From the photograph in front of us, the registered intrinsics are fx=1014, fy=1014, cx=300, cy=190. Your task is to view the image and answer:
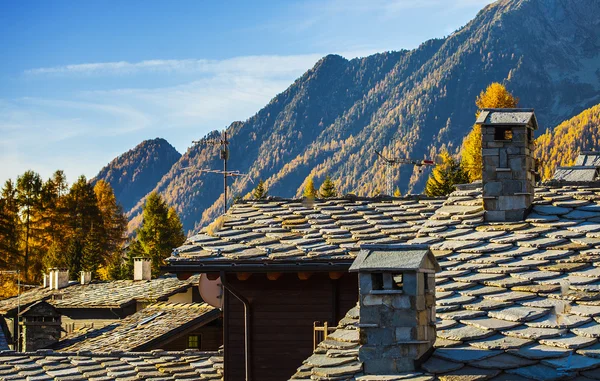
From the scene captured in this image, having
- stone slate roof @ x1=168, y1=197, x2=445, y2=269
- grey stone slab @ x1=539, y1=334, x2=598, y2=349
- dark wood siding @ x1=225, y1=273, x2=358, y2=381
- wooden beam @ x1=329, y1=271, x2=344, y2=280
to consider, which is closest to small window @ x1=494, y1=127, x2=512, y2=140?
stone slate roof @ x1=168, y1=197, x2=445, y2=269

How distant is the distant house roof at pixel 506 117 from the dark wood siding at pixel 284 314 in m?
3.22

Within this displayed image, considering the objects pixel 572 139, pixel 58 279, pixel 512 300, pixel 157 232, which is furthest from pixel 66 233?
pixel 572 139

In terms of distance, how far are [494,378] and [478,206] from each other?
4.88 meters

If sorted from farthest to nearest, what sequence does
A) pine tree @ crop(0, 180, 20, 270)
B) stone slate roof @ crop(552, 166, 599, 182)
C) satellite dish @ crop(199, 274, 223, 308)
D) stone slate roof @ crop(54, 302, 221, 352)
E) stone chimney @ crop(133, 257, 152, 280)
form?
pine tree @ crop(0, 180, 20, 270) → stone chimney @ crop(133, 257, 152, 280) → stone slate roof @ crop(54, 302, 221, 352) → stone slate roof @ crop(552, 166, 599, 182) → satellite dish @ crop(199, 274, 223, 308)

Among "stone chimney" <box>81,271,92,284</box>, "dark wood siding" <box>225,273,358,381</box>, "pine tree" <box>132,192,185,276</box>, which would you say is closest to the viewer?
"dark wood siding" <box>225,273,358,381</box>

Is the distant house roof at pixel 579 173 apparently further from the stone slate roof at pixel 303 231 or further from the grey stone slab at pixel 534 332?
the grey stone slab at pixel 534 332

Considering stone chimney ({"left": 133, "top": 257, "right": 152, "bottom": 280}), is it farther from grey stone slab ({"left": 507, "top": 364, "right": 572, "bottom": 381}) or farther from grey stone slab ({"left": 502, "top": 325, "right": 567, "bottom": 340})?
grey stone slab ({"left": 507, "top": 364, "right": 572, "bottom": 381})

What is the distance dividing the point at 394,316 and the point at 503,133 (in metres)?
4.96

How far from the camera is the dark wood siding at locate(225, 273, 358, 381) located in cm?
1538

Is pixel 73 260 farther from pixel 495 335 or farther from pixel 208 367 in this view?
pixel 495 335

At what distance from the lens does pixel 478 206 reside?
14.7 metres

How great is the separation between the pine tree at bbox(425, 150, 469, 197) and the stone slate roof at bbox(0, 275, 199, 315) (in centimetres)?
1823

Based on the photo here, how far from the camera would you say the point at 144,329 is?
3219 cm

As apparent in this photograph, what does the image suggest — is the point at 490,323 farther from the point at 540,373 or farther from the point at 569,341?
the point at 540,373
